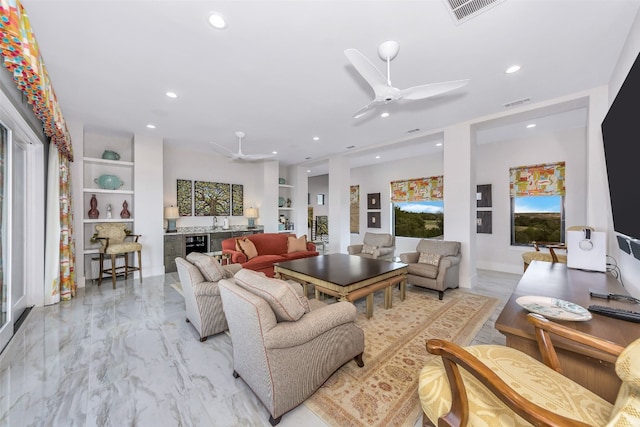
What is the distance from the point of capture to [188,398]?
1745mm

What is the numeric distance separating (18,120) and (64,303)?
8.26 feet

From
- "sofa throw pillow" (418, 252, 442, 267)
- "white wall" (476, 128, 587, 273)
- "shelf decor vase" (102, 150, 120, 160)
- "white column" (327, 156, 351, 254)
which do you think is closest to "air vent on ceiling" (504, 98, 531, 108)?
"white wall" (476, 128, 587, 273)

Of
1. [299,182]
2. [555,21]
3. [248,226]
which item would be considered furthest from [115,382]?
[299,182]

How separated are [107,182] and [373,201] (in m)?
6.70

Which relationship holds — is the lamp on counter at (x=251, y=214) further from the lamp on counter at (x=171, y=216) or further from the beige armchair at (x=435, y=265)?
the beige armchair at (x=435, y=265)

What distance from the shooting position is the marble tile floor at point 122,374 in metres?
1.60

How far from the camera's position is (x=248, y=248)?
14.9ft

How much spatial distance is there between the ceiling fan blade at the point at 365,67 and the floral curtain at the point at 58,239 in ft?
14.5

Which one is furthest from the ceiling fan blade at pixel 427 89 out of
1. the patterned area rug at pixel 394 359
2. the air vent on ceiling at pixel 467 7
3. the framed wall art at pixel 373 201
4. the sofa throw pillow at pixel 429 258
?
the framed wall art at pixel 373 201

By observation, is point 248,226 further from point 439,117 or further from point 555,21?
point 555,21

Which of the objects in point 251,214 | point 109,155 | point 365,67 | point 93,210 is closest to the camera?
point 365,67

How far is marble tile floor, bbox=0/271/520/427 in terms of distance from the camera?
62.9 inches

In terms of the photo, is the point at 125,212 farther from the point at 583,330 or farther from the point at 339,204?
the point at 583,330

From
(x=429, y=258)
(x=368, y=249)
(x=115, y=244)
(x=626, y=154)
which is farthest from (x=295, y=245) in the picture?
(x=626, y=154)
